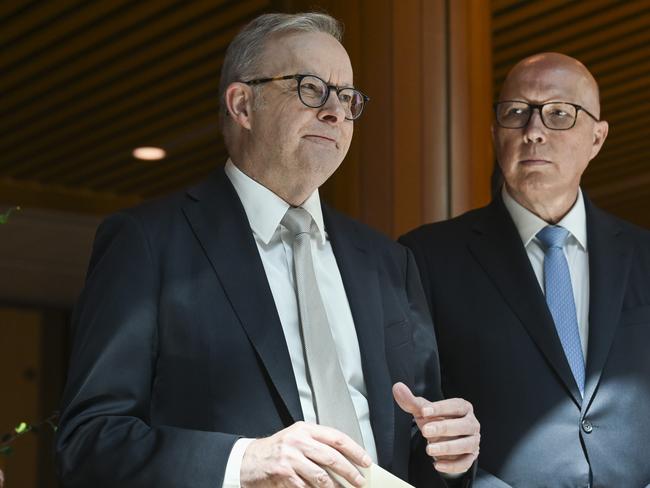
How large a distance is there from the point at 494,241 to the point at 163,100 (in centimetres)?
511

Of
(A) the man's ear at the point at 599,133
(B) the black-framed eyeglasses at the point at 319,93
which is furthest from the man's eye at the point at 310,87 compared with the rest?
(A) the man's ear at the point at 599,133

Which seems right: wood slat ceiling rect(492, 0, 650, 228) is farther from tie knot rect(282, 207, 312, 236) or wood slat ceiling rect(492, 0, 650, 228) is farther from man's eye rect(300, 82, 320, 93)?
tie knot rect(282, 207, 312, 236)

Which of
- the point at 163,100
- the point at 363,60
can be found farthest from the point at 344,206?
the point at 163,100

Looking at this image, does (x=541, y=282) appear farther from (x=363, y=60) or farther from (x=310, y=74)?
Result: (x=363, y=60)

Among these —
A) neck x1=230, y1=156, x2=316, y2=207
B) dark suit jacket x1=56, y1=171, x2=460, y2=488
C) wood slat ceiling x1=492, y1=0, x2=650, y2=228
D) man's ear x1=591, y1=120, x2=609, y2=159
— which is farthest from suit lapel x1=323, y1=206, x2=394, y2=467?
wood slat ceiling x1=492, y1=0, x2=650, y2=228

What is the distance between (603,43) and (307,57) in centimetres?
470

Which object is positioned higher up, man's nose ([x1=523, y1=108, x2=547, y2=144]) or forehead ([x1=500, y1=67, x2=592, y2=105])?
forehead ([x1=500, y1=67, x2=592, y2=105])

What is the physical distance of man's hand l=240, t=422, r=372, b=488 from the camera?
194 cm

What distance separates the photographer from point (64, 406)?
7.48 feet

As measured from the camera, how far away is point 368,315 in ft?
8.27

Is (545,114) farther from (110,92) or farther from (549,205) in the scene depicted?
(110,92)

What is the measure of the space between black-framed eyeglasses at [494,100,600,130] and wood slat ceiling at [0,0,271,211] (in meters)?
3.40

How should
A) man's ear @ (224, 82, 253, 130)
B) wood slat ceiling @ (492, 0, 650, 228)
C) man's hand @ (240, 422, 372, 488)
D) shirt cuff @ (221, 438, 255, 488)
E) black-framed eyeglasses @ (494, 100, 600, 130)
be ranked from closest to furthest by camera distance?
man's hand @ (240, 422, 372, 488)
shirt cuff @ (221, 438, 255, 488)
man's ear @ (224, 82, 253, 130)
black-framed eyeglasses @ (494, 100, 600, 130)
wood slat ceiling @ (492, 0, 650, 228)

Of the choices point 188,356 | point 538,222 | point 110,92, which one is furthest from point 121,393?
point 110,92
